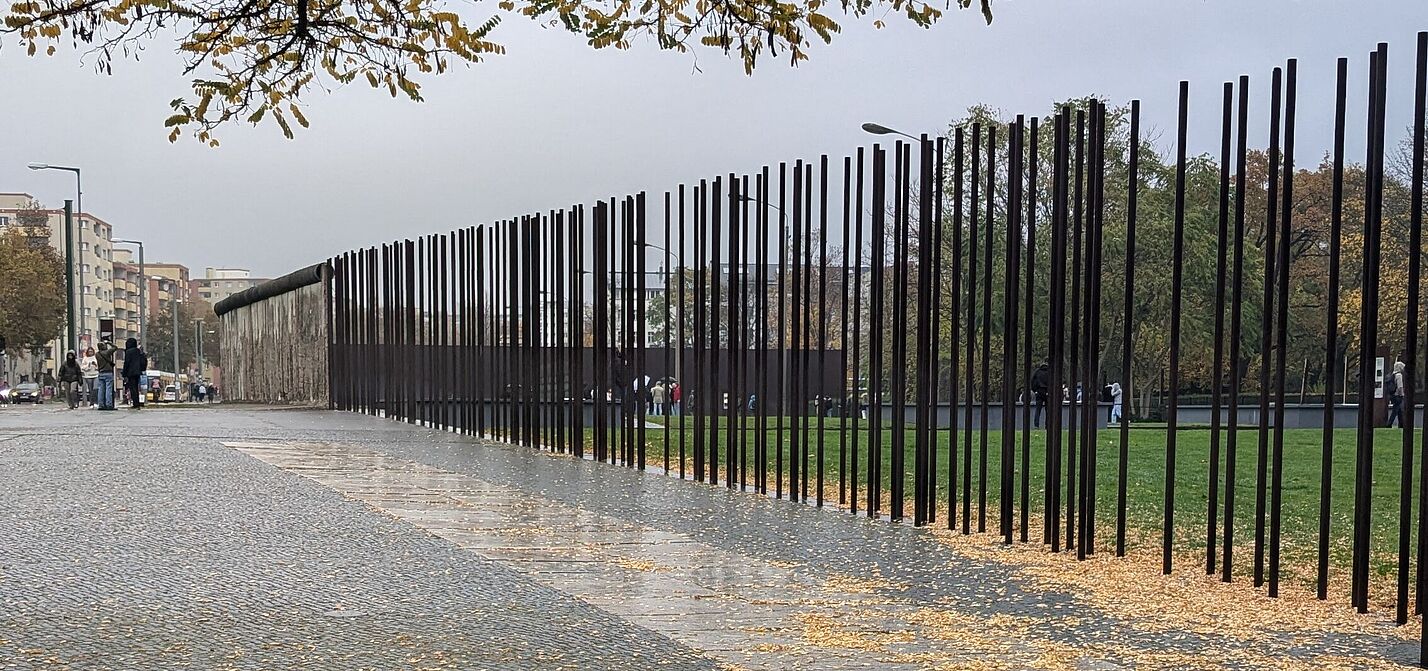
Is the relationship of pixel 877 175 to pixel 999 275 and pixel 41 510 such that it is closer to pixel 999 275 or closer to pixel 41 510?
pixel 41 510

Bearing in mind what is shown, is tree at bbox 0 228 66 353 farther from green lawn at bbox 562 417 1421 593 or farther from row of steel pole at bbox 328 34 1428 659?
green lawn at bbox 562 417 1421 593

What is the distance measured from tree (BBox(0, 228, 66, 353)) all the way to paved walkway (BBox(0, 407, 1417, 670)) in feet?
190

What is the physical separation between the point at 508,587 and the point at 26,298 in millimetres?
64723

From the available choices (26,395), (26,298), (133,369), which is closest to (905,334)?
(133,369)

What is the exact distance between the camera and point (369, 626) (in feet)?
17.7

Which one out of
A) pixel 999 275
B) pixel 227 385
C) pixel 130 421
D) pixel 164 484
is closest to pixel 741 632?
pixel 164 484

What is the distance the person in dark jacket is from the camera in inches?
1048

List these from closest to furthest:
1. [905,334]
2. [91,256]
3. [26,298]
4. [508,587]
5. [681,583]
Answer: [508,587]
[681,583]
[905,334]
[26,298]
[91,256]

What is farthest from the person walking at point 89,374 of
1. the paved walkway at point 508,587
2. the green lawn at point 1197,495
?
the paved walkway at point 508,587

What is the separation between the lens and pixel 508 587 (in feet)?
20.4

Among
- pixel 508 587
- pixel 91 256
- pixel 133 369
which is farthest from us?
pixel 91 256

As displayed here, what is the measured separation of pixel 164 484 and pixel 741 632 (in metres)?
5.60

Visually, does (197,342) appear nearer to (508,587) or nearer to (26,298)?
(26,298)

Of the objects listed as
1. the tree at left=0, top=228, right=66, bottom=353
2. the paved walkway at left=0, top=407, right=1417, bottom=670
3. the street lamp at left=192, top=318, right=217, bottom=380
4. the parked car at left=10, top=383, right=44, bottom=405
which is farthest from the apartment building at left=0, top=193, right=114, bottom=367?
the paved walkway at left=0, top=407, right=1417, bottom=670
